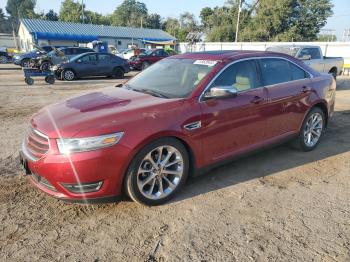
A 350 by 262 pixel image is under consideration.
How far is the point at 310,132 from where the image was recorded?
5270 mm

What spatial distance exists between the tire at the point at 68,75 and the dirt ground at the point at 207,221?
11.7m

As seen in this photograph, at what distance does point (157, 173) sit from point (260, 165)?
1.87 meters

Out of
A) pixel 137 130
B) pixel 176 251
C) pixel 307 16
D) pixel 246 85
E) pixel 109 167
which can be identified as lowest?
pixel 176 251

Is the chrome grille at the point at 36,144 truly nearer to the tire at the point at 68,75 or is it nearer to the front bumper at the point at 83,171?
the front bumper at the point at 83,171

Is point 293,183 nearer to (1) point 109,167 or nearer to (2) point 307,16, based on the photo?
(1) point 109,167

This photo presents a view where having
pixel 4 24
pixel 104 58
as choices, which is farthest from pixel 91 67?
pixel 4 24

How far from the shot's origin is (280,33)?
156ft

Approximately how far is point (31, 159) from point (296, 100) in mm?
3721

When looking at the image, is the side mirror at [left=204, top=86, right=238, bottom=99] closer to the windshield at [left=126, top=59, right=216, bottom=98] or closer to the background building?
the windshield at [left=126, top=59, right=216, bottom=98]

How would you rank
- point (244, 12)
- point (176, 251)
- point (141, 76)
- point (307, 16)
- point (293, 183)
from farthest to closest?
point (244, 12), point (307, 16), point (141, 76), point (293, 183), point (176, 251)

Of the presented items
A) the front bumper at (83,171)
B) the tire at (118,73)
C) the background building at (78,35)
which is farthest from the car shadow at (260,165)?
the background building at (78,35)

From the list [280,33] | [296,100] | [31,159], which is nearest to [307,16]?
[280,33]

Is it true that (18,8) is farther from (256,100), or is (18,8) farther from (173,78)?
(256,100)

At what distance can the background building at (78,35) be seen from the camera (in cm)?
Answer: 4128
